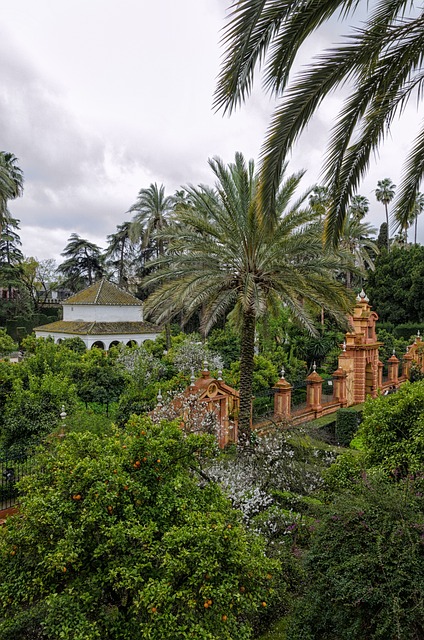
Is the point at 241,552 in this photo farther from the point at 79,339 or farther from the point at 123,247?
the point at 123,247

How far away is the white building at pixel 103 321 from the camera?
105 ft

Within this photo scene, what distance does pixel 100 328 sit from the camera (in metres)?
32.1

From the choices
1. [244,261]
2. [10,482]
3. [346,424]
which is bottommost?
[10,482]

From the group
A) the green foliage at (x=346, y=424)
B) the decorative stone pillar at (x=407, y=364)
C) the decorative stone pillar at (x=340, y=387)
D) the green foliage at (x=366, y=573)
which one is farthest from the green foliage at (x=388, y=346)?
the green foliage at (x=366, y=573)

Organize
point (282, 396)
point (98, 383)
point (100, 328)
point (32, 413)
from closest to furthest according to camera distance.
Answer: point (32, 413), point (282, 396), point (98, 383), point (100, 328)

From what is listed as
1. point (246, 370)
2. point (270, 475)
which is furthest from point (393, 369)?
point (270, 475)

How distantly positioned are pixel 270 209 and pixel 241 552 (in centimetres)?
416

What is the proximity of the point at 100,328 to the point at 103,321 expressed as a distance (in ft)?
7.21

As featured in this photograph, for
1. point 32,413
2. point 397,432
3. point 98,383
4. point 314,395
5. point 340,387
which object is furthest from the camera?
point 340,387

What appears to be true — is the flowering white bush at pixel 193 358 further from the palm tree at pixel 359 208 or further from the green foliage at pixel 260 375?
the palm tree at pixel 359 208

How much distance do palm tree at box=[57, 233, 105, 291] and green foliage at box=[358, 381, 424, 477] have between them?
4582 cm

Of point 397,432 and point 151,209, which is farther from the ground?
point 151,209

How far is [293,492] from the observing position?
32.6 feet

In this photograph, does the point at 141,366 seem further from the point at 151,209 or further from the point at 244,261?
the point at 151,209
